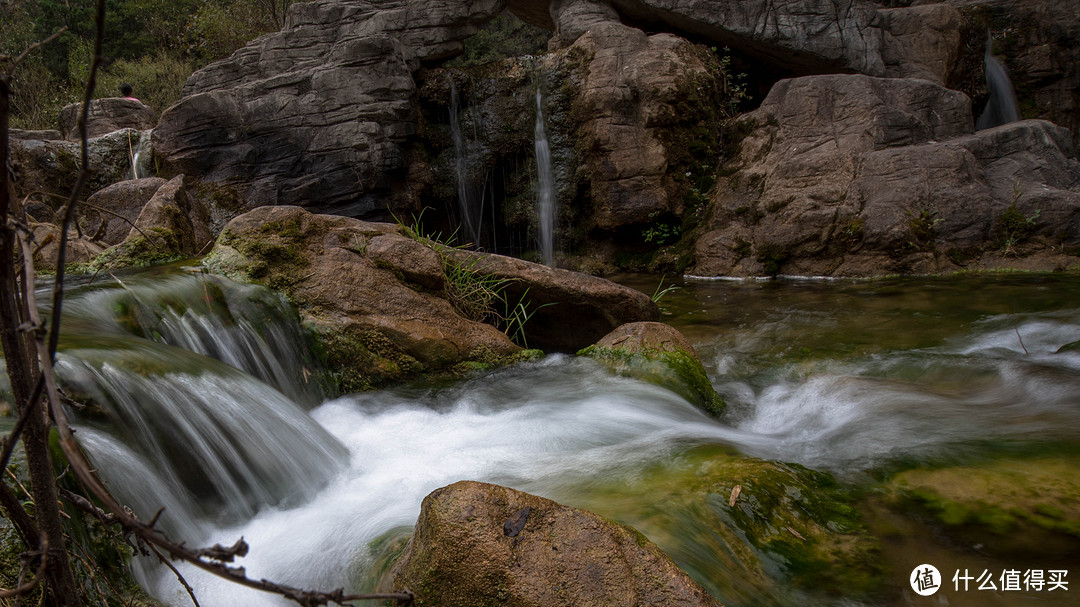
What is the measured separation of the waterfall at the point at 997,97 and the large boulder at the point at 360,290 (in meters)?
11.3

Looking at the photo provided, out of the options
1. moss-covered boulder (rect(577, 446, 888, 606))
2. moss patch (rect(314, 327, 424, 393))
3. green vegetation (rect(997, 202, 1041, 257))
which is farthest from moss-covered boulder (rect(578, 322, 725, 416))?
green vegetation (rect(997, 202, 1041, 257))

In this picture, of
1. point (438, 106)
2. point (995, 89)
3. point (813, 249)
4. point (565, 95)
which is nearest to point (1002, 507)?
point (813, 249)

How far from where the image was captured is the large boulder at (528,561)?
1.95m

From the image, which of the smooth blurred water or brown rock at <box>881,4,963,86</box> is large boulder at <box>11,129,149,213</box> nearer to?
the smooth blurred water

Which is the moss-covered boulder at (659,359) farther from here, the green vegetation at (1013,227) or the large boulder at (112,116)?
the large boulder at (112,116)

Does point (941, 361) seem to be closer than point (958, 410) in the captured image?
No

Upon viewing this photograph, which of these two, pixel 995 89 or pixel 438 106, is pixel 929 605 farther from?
pixel 995 89

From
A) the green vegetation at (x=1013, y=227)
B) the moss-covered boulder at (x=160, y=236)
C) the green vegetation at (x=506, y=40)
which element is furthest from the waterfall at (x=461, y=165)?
the green vegetation at (x=506, y=40)

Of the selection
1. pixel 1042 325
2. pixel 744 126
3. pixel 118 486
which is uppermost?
pixel 744 126

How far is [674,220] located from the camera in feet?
31.9

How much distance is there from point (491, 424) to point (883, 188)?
20.1ft

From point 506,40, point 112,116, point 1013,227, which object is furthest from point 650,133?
point 506,40

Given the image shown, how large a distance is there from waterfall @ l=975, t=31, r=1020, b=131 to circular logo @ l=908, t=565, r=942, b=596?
40.1ft

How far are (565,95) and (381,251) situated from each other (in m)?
5.88
